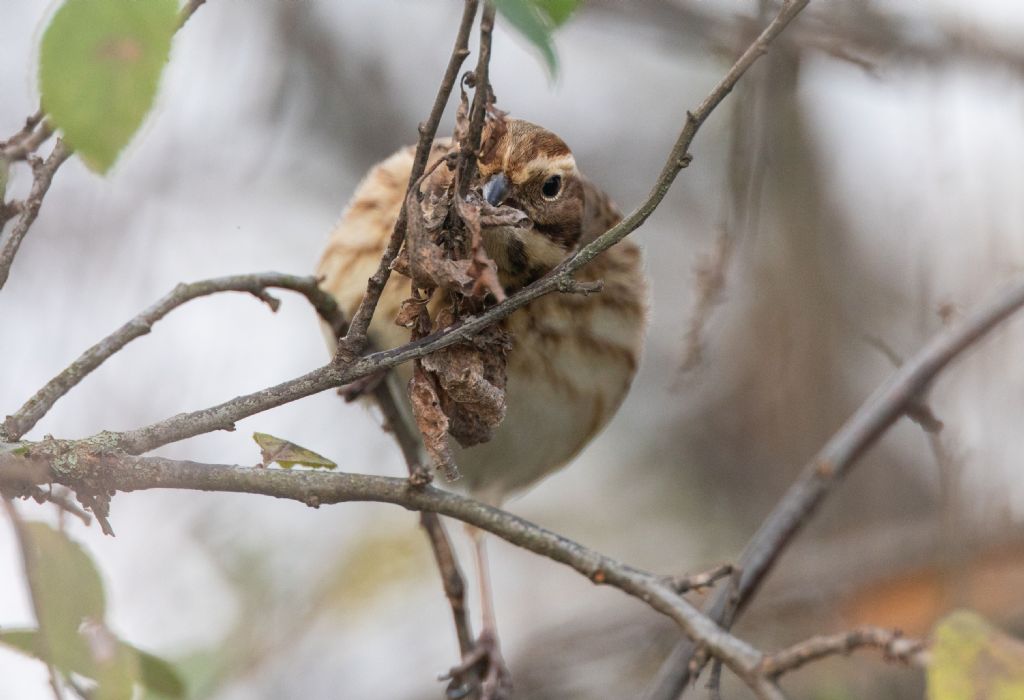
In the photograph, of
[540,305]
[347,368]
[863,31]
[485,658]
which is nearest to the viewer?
[347,368]

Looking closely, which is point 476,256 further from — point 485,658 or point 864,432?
point 485,658

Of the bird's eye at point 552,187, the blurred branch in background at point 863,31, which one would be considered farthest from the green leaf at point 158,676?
the blurred branch in background at point 863,31

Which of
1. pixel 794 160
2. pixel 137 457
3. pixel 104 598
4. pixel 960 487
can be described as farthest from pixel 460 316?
pixel 794 160

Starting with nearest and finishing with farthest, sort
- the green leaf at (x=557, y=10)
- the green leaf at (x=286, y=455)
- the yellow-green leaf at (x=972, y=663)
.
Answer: the yellow-green leaf at (x=972, y=663)
the green leaf at (x=557, y=10)
the green leaf at (x=286, y=455)

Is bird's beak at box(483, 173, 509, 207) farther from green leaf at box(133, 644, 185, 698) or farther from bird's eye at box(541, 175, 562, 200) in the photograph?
green leaf at box(133, 644, 185, 698)

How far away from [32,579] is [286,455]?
1.57 ft

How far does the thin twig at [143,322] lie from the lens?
177 centimetres

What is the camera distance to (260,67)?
18.6 ft

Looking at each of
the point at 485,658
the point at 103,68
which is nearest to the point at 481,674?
the point at 485,658

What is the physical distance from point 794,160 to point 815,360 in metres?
1.01

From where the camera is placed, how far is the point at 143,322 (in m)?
1.96

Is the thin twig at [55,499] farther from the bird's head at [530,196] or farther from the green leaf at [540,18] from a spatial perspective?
the bird's head at [530,196]

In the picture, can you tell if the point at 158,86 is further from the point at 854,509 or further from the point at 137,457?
the point at 854,509

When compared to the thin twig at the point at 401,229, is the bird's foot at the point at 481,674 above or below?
above
